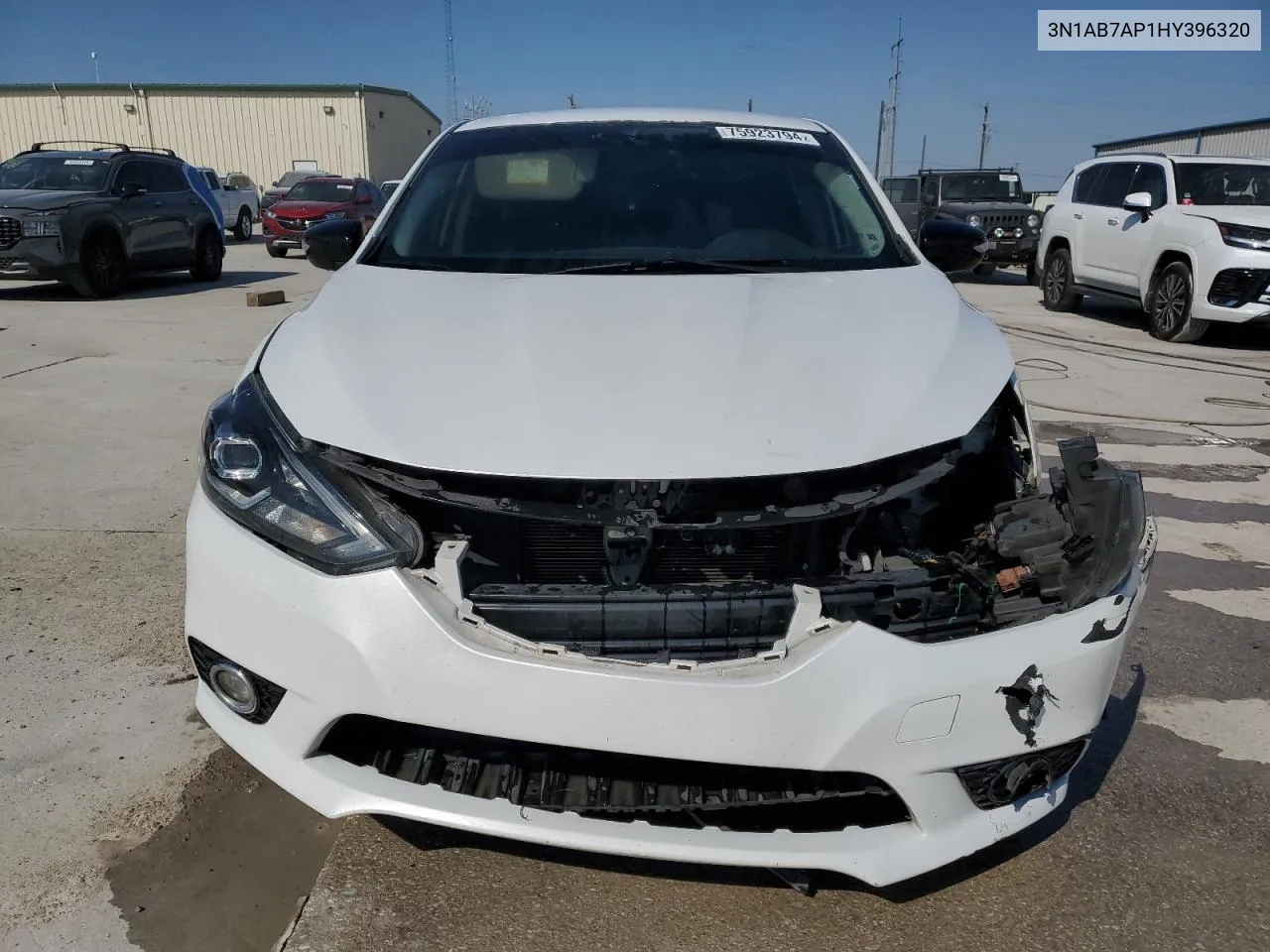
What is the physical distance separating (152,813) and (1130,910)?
2.16 m

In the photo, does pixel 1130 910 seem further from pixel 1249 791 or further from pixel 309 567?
pixel 309 567

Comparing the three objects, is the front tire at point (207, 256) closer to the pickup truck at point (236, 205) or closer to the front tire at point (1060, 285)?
the pickup truck at point (236, 205)

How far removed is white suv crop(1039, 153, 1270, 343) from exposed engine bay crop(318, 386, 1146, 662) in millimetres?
8702

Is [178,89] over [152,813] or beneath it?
over

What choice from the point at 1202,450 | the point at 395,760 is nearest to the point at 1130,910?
the point at 395,760

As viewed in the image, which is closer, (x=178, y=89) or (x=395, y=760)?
(x=395, y=760)

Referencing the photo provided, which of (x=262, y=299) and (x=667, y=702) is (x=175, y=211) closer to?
(x=262, y=299)

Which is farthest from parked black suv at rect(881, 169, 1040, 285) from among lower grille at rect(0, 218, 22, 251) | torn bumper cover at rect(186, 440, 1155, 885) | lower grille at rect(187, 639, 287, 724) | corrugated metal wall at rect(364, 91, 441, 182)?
corrugated metal wall at rect(364, 91, 441, 182)

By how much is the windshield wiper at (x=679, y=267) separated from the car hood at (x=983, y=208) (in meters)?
13.9

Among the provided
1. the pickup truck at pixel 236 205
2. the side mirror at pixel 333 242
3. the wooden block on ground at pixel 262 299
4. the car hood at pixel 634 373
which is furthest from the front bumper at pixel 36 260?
the pickup truck at pixel 236 205

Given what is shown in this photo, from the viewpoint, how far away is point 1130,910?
6.59 feet

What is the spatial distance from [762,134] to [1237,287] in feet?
25.4

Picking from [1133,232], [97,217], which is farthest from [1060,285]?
[97,217]

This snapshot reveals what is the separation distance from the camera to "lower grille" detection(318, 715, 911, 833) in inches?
67.7
